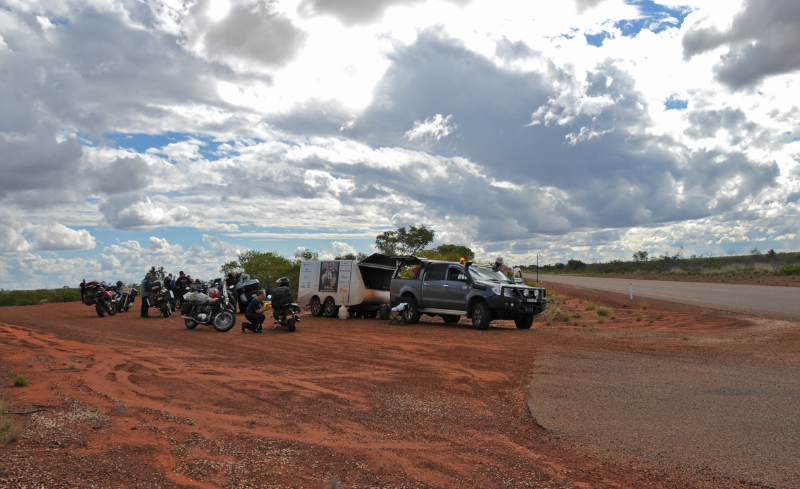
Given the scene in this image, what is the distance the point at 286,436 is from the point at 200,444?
81 cm

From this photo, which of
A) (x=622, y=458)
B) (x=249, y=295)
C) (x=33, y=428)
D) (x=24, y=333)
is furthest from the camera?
(x=249, y=295)

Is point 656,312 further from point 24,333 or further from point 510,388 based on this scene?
point 24,333

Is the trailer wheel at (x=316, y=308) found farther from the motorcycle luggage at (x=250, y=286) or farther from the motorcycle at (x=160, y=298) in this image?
the motorcycle at (x=160, y=298)

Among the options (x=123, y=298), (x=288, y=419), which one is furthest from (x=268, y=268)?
(x=288, y=419)

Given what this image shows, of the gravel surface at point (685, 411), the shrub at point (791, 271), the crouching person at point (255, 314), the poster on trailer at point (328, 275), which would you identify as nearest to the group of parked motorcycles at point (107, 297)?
the poster on trailer at point (328, 275)

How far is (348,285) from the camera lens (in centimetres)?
2120

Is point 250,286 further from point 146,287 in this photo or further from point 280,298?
point 146,287

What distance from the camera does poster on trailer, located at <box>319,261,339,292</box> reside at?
21656 millimetres

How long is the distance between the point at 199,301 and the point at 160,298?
6.31 m

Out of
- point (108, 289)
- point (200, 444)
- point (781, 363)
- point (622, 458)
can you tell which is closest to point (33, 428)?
point (200, 444)

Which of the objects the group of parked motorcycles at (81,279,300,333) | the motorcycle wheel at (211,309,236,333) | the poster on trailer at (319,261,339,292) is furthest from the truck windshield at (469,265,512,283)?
the motorcycle wheel at (211,309,236,333)

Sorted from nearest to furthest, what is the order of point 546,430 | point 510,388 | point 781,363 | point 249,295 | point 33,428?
point 33,428 < point 546,430 < point 510,388 < point 781,363 < point 249,295

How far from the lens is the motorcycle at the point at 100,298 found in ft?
72.8

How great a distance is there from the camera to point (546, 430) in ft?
19.3
